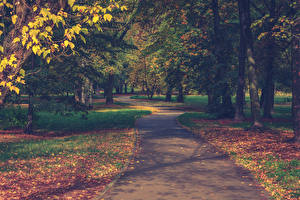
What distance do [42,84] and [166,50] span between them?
38.5 ft

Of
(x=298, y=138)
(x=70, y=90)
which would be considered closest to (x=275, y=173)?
(x=298, y=138)

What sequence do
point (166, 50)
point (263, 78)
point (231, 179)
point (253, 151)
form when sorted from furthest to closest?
point (263, 78)
point (166, 50)
point (253, 151)
point (231, 179)

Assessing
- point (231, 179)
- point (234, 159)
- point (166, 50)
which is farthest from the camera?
point (166, 50)

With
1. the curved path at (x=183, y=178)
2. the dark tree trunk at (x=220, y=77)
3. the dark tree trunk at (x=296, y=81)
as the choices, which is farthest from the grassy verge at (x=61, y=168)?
the dark tree trunk at (x=220, y=77)

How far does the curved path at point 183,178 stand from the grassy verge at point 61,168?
653 millimetres

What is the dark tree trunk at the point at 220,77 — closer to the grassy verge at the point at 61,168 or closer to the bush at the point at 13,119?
the grassy verge at the point at 61,168

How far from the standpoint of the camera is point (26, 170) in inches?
382

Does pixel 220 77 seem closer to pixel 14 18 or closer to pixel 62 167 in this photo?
pixel 62 167

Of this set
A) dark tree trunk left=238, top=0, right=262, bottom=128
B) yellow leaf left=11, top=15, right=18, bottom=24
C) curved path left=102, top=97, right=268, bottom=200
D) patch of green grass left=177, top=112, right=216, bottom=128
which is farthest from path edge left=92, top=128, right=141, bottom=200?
patch of green grass left=177, top=112, right=216, bottom=128

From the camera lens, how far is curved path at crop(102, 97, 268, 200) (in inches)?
291

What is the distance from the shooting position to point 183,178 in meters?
8.82

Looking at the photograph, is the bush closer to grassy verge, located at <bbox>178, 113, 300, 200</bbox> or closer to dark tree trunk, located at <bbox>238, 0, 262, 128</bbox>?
grassy verge, located at <bbox>178, 113, 300, 200</bbox>

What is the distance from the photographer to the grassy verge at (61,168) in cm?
776

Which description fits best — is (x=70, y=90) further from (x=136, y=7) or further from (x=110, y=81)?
(x=110, y=81)
